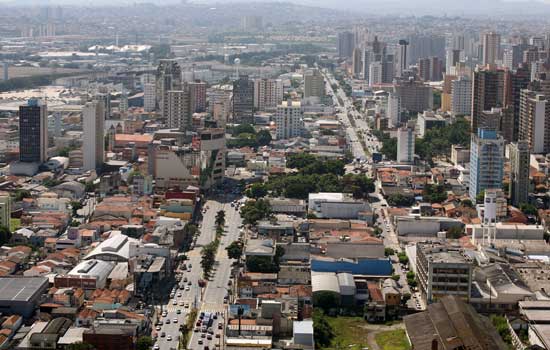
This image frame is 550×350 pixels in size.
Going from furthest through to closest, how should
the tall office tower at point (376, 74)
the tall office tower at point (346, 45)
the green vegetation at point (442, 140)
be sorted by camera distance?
the tall office tower at point (346, 45) < the tall office tower at point (376, 74) < the green vegetation at point (442, 140)

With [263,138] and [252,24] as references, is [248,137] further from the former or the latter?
[252,24]

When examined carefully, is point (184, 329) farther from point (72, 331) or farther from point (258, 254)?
point (258, 254)

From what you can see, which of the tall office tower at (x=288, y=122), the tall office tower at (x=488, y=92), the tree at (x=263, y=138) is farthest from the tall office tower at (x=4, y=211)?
the tall office tower at (x=488, y=92)

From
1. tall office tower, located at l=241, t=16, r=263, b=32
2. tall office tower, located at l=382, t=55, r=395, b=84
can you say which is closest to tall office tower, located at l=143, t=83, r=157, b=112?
tall office tower, located at l=382, t=55, r=395, b=84

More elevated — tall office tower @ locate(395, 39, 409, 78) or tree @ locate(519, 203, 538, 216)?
tall office tower @ locate(395, 39, 409, 78)

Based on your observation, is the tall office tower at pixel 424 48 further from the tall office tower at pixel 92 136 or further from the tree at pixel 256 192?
the tree at pixel 256 192

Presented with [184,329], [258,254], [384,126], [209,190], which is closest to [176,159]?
[209,190]

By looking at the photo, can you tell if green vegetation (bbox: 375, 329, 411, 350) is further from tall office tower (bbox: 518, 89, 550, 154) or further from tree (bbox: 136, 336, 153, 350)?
tall office tower (bbox: 518, 89, 550, 154)
